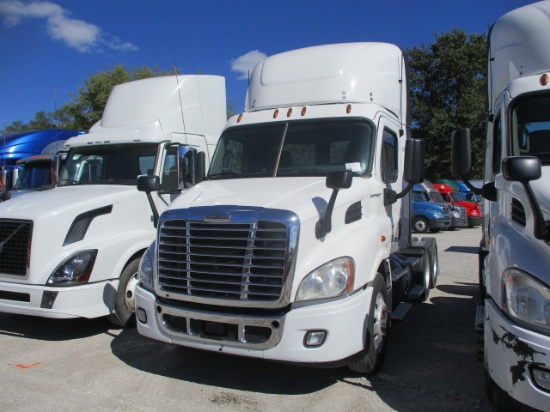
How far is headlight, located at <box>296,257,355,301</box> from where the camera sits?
3.97 metres

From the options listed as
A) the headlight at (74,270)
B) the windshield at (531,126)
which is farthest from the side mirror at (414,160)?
the headlight at (74,270)

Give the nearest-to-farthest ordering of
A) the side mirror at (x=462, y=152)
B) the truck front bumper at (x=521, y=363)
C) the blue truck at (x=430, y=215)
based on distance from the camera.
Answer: the truck front bumper at (x=521, y=363) → the side mirror at (x=462, y=152) → the blue truck at (x=430, y=215)

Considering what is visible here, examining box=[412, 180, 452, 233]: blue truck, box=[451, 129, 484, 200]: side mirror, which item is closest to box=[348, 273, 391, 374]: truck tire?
box=[451, 129, 484, 200]: side mirror

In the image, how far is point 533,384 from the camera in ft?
9.82

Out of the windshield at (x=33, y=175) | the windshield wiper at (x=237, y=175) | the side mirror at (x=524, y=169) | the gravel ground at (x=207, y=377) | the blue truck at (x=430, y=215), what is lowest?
the gravel ground at (x=207, y=377)

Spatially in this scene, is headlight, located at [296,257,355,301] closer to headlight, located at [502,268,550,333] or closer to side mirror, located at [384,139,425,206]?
headlight, located at [502,268,550,333]

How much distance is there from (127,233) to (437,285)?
240 inches

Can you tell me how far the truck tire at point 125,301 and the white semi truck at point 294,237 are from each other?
4.26 ft

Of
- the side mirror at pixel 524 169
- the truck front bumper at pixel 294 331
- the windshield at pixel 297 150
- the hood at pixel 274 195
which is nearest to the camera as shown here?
the side mirror at pixel 524 169

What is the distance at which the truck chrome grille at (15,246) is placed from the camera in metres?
5.66

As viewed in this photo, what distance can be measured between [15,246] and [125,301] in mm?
1425

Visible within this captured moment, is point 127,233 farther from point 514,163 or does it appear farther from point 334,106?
point 514,163

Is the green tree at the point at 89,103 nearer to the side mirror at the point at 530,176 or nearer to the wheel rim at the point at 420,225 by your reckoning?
the wheel rim at the point at 420,225

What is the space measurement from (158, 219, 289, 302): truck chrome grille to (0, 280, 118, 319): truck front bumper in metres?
1.66
